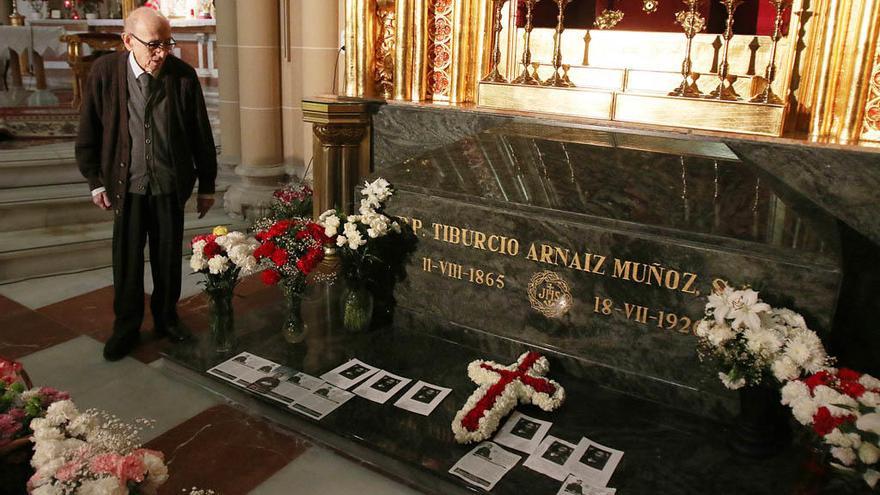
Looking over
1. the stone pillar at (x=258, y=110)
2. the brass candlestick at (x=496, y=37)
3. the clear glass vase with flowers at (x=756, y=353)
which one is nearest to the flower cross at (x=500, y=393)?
the clear glass vase with flowers at (x=756, y=353)

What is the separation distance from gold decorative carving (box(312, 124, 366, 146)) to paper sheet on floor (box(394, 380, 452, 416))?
6.66 feet

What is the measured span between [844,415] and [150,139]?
3.22 m

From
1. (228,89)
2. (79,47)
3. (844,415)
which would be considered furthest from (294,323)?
(79,47)

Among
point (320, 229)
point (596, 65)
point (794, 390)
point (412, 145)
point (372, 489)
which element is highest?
point (596, 65)

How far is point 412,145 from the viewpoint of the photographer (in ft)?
15.3

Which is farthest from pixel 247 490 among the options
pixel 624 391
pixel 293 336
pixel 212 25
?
pixel 212 25

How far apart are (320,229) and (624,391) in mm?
1755

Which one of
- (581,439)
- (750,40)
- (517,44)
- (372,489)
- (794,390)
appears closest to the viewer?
(794,390)

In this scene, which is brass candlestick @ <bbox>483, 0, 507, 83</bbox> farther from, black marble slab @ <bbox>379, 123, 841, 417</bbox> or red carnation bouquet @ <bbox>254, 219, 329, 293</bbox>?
red carnation bouquet @ <bbox>254, 219, 329, 293</bbox>

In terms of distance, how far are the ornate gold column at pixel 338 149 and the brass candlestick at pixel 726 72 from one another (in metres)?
2.28

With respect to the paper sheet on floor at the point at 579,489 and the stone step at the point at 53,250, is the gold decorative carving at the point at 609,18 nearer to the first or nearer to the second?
the paper sheet on floor at the point at 579,489

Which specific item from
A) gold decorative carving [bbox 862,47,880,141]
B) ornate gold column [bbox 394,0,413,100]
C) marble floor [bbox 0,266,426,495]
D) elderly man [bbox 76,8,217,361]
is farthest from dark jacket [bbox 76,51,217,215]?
gold decorative carving [bbox 862,47,880,141]

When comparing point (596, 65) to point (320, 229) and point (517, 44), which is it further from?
point (320, 229)

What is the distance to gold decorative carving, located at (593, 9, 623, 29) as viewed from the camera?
437cm
